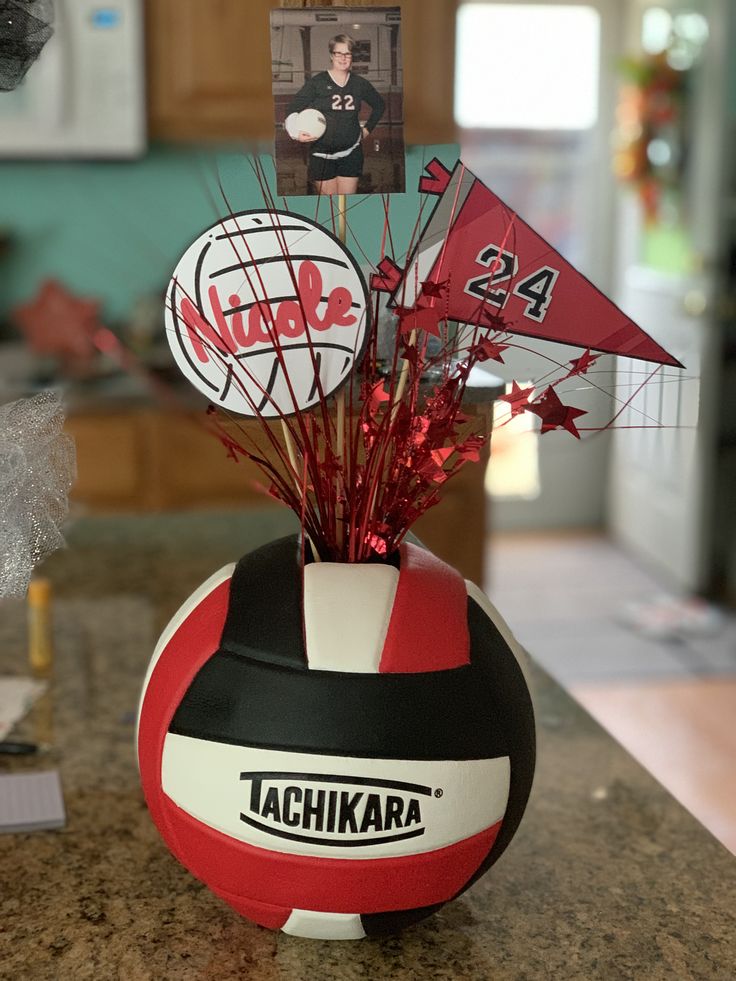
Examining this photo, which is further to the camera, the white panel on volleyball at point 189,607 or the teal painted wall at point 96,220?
the teal painted wall at point 96,220

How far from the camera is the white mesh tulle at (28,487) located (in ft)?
2.70

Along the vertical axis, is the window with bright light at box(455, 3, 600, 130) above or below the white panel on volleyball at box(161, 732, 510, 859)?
above

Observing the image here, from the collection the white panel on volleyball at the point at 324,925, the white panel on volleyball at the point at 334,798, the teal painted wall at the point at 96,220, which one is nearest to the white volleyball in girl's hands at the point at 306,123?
the white panel on volleyball at the point at 334,798

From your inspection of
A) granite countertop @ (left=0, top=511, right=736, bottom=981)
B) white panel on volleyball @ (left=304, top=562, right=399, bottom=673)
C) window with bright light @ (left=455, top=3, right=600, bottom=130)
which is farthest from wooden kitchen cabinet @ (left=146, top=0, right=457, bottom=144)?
white panel on volleyball @ (left=304, top=562, right=399, bottom=673)

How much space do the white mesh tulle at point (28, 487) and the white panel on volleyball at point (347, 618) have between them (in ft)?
0.66

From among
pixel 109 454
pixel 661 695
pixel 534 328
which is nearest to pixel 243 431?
pixel 534 328

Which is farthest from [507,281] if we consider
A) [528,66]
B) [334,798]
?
[528,66]

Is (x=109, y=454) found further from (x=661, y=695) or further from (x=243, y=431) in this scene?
(x=243, y=431)

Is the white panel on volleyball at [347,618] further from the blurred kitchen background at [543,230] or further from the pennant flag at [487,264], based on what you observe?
the blurred kitchen background at [543,230]

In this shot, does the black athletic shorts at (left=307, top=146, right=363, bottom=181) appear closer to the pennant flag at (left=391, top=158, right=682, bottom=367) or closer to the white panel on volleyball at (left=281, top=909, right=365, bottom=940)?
the pennant flag at (left=391, top=158, right=682, bottom=367)

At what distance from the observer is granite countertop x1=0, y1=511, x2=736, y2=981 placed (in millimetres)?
793

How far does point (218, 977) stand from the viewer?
77 centimetres

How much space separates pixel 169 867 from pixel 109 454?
2463mm

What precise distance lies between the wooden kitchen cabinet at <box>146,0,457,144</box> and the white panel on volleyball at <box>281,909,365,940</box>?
2777 millimetres
